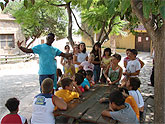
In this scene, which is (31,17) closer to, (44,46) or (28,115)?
(44,46)

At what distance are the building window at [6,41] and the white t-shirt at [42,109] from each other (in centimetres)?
1909

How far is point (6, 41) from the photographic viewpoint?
20.4m

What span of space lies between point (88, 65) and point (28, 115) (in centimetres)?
226

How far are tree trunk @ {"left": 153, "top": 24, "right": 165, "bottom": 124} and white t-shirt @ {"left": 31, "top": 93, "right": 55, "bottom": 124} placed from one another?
168 centimetres

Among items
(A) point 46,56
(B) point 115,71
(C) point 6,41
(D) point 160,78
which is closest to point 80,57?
(B) point 115,71

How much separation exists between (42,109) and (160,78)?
188cm

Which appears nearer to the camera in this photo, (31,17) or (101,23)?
(101,23)

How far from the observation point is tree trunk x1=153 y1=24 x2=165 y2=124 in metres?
2.88

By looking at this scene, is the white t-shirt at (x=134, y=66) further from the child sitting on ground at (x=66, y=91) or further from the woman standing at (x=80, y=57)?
the child sitting on ground at (x=66, y=91)

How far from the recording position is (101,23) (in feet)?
19.7

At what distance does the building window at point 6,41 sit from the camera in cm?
2016

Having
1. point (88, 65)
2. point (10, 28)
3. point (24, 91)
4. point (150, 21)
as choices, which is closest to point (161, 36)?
point (150, 21)

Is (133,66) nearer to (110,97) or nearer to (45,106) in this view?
(110,97)

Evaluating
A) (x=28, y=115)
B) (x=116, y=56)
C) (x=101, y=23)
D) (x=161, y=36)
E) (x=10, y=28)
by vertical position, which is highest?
(x=10, y=28)
